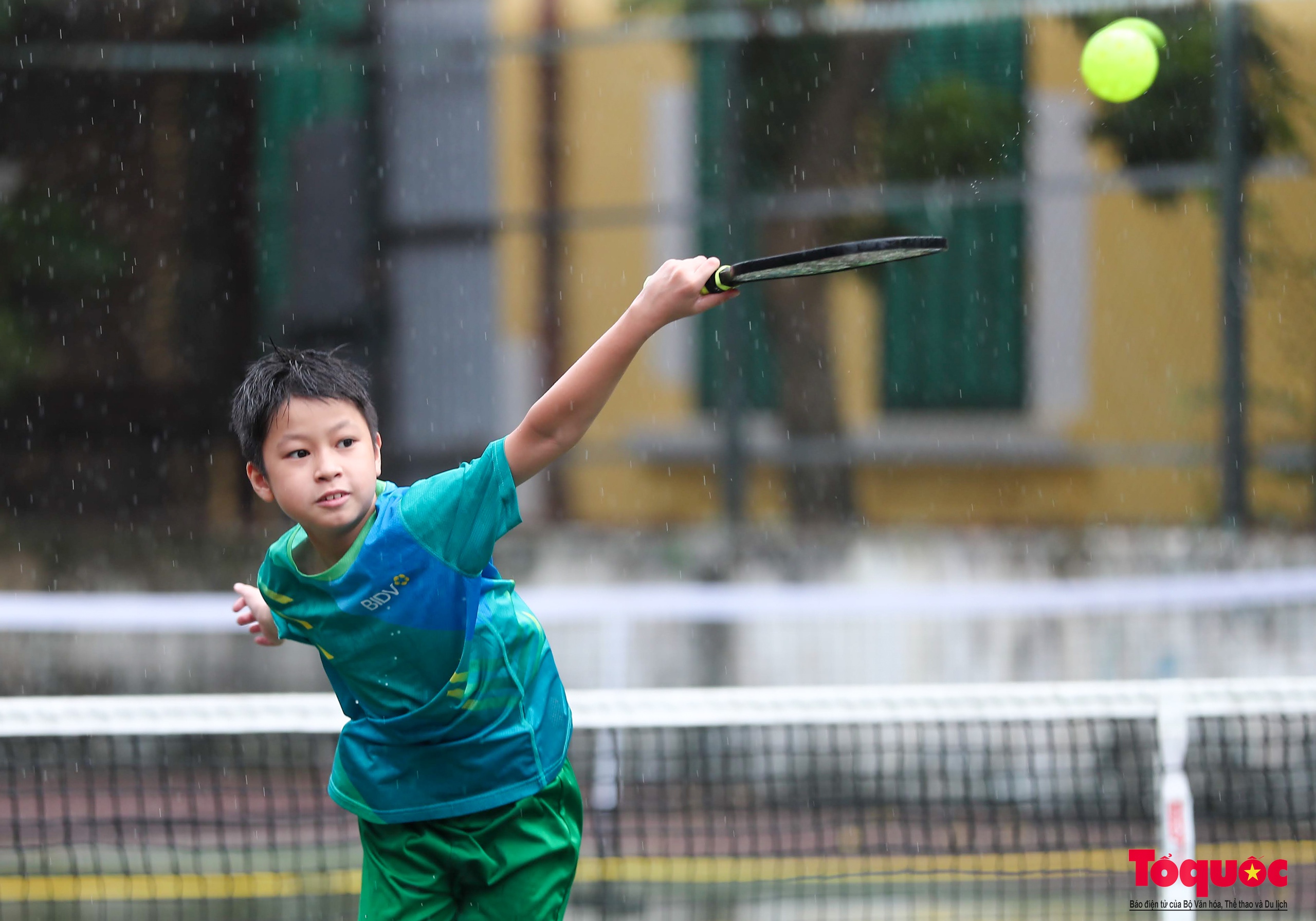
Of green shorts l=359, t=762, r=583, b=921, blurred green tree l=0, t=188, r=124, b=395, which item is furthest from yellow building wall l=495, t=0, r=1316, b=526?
green shorts l=359, t=762, r=583, b=921

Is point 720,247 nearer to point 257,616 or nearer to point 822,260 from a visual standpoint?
point 257,616

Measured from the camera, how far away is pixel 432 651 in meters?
2.93

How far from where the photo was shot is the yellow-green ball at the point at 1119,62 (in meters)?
5.85

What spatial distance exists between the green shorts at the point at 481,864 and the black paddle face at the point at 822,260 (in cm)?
108

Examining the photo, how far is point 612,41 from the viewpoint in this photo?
25.4ft

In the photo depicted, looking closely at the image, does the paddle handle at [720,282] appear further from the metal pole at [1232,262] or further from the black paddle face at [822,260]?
the metal pole at [1232,262]

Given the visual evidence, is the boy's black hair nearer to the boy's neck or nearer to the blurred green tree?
the boy's neck

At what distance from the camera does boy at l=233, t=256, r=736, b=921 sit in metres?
2.80

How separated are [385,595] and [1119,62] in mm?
3987

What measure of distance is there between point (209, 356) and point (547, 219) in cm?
186

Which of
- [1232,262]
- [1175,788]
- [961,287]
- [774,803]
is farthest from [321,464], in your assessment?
[961,287]

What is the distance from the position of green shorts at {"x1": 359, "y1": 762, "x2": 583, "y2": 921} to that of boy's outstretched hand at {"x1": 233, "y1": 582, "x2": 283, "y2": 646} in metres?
0.45

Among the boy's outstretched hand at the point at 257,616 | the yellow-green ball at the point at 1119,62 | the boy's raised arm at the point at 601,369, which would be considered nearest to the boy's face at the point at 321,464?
the boy's raised arm at the point at 601,369

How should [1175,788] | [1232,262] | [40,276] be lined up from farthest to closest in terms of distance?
[40,276], [1232,262], [1175,788]
